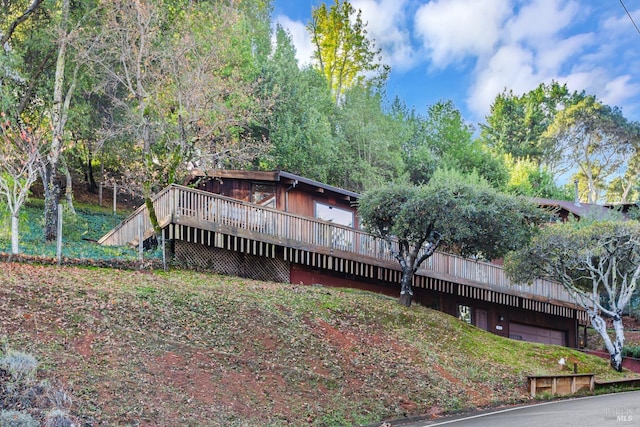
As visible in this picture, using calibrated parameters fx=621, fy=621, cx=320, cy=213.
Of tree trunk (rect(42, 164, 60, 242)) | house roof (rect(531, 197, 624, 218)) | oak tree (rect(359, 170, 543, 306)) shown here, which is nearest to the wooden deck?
oak tree (rect(359, 170, 543, 306))

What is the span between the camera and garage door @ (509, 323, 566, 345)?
30205mm

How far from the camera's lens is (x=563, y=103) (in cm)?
6981

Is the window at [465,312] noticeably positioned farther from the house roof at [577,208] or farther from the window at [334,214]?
the house roof at [577,208]

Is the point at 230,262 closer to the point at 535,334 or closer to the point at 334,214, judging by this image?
the point at 334,214

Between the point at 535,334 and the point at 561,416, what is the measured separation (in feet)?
62.6

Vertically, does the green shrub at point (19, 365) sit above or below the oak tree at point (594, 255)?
below

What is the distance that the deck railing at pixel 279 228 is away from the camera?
20047 millimetres

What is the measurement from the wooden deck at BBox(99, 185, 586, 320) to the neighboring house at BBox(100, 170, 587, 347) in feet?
0.12

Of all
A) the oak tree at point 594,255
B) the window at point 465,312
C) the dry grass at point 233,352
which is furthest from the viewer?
the window at point 465,312

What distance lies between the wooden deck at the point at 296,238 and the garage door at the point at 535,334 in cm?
181

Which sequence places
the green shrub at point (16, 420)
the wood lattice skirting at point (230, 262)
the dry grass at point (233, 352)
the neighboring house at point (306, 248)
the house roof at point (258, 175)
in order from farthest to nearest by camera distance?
1. the house roof at point (258, 175)
2. the wood lattice skirting at point (230, 262)
3. the neighboring house at point (306, 248)
4. the dry grass at point (233, 352)
5. the green shrub at point (16, 420)

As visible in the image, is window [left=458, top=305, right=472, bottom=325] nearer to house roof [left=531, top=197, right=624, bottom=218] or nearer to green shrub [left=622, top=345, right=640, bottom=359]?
green shrub [left=622, top=345, right=640, bottom=359]

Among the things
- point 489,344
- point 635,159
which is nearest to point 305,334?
point 489,344

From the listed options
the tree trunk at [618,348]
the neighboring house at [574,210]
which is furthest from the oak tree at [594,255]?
the neighboring house at [574,210]
